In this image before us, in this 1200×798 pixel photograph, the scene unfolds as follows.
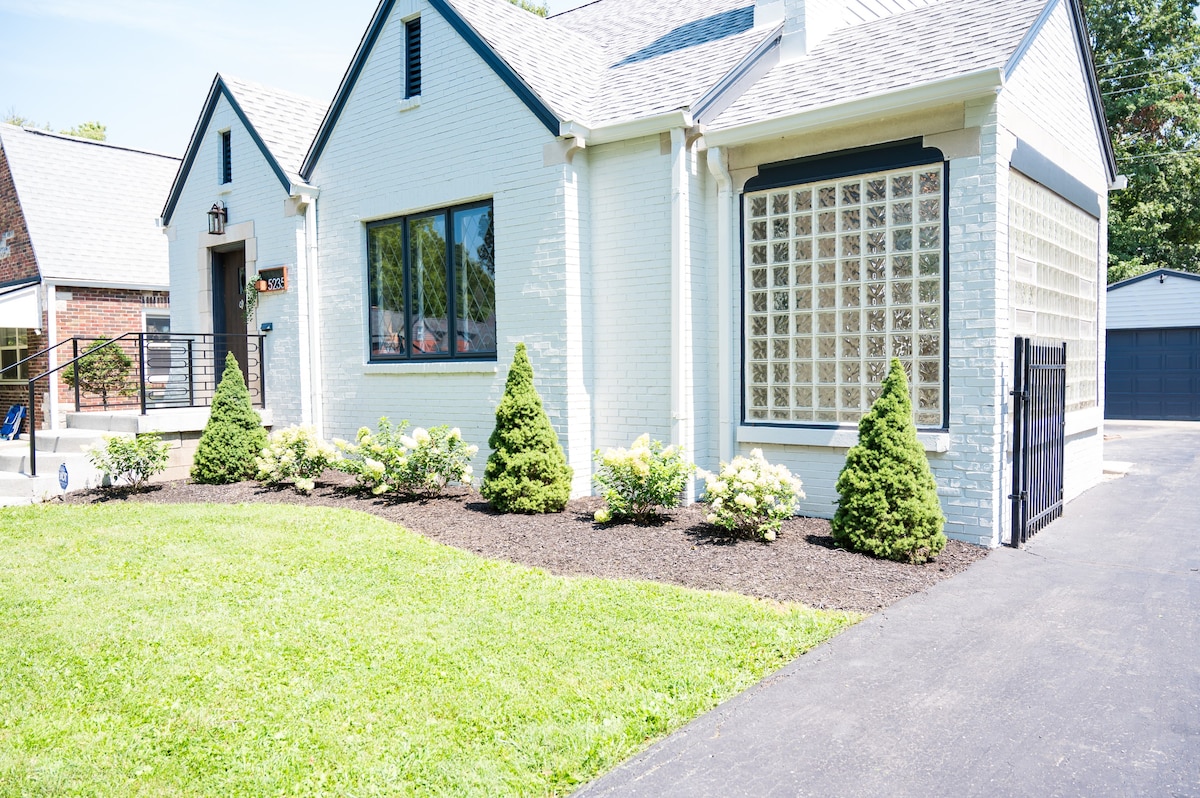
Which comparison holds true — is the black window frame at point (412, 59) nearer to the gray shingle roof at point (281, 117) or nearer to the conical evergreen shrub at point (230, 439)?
the gray shingle roof at point (281, 117)

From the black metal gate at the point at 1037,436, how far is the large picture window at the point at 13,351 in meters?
18.1

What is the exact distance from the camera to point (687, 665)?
4.41m

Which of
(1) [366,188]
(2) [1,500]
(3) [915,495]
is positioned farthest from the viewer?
(1) [366,188]

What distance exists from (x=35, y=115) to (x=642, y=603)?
1849 inches

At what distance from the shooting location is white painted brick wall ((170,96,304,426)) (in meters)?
11.9

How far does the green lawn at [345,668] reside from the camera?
3.41 metres

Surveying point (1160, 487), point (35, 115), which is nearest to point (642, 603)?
point (1160, 487)


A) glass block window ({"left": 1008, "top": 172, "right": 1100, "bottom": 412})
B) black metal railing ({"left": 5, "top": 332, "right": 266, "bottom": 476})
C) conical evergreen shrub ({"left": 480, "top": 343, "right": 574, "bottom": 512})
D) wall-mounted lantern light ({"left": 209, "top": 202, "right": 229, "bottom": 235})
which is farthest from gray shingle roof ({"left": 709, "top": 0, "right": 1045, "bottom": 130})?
wall-mounted lantern light ({"left": 209, "top": 202, "right": 229, "bottom": 235})

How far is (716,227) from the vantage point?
8.67 metres

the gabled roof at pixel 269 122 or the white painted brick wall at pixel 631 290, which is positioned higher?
the gabled roof at pixel 269 122

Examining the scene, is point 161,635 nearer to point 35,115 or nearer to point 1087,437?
point 1087,437

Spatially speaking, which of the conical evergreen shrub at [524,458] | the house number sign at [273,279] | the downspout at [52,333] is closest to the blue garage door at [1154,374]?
the conical evergreen shrub at [524,458]

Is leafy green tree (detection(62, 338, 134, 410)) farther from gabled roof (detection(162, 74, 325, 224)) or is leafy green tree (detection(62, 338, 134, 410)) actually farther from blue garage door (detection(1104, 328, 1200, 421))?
blue garage door (detection(1104, 328, 1200, 421))

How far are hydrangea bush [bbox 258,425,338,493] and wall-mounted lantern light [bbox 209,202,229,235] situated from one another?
4.40m
